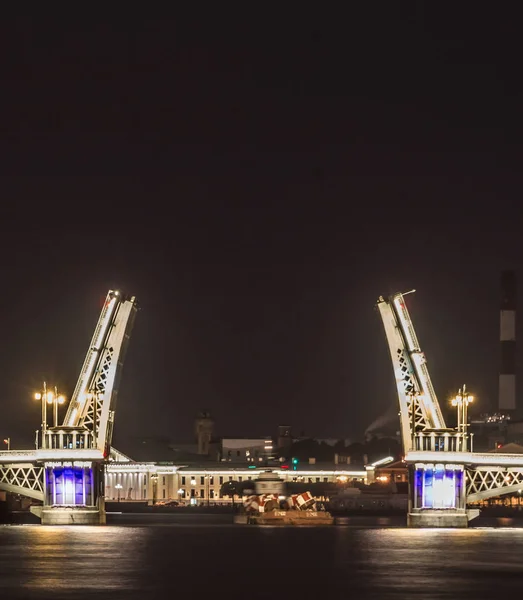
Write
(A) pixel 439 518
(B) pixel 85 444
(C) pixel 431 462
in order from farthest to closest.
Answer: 1. (B) pixel 85 444
2. (A) pixel 439 518
3. (C) pixel 431 462

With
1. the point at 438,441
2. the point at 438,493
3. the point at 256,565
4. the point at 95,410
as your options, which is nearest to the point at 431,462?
the point at 438,441

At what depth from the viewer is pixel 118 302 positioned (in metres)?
87.2

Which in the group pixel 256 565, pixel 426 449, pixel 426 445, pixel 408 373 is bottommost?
pixel 256 565

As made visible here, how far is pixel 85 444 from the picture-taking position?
87.6m

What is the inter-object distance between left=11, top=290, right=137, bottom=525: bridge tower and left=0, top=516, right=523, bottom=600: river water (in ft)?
26.3

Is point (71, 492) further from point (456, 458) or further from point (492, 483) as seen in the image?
point (492, 483)

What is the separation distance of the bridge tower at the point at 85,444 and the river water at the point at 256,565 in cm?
801

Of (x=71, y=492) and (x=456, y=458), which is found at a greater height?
(x=456, y=458)

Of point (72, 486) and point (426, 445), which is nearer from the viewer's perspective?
point (426, 445)

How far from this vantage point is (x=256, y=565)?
52031mm

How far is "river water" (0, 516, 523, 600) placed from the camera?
136ft

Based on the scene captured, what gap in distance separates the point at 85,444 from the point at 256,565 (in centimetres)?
3669

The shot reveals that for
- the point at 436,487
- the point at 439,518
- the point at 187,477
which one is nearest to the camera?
the point at 436,487

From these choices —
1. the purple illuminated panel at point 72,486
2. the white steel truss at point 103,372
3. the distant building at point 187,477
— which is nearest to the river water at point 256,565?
the purple illuminated panel at point 72,486
